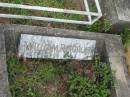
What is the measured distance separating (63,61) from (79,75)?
346mm

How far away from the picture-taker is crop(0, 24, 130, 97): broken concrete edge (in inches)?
195

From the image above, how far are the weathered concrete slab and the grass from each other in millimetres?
133

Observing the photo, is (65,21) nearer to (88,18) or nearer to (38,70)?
(88,18)

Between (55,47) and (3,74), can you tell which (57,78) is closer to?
(55,47)

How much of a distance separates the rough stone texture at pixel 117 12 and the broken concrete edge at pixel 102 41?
203 mm

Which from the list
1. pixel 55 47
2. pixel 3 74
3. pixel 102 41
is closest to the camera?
pixel 3 74

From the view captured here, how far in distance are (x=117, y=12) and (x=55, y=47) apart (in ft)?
4.00

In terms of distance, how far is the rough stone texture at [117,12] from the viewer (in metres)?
5.50

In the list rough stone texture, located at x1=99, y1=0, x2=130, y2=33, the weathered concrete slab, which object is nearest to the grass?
the weathered concrete slab

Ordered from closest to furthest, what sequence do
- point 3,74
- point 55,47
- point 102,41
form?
point 3,74 → point 55,47 → point 102,41

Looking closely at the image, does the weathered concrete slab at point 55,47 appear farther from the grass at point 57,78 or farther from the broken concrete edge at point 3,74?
the broken concrete edge at point 3,74

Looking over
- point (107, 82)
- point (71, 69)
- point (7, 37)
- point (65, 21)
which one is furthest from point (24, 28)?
point (107, 82)

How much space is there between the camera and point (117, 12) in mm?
5496

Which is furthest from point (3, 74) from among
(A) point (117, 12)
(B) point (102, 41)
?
(A) point (117, 12)
